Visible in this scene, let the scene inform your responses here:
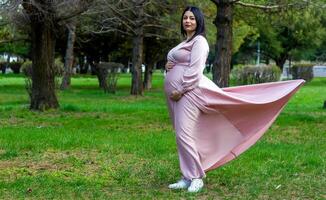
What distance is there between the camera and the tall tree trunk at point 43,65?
51.0 feet

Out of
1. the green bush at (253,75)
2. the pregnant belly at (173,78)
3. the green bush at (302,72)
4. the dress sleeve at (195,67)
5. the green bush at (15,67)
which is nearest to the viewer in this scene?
the dress sleeve at (195,67)

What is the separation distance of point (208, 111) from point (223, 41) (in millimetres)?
8771

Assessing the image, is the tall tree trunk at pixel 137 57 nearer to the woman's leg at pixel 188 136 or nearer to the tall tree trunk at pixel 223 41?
the tall tree trunk at pixel 223 41

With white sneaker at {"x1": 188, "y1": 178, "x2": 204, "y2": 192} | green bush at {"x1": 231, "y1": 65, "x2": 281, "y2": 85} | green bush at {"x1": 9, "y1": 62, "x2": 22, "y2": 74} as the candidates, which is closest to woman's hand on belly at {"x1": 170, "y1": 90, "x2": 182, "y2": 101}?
white sneaker at {"x1": 188, "y1": 178, "x2": 204, "y2": 192}

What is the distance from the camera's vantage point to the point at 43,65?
15.6 meters

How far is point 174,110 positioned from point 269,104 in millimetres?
1005

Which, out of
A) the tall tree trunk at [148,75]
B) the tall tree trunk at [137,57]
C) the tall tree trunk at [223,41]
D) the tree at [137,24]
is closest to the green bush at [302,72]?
the tall tree trunk at [148,75]

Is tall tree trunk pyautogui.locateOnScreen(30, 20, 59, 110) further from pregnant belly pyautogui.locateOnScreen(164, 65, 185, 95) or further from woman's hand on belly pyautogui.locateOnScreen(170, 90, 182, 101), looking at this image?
woman's hand on belly pyautogui.locateOnScreen(170, 90, 182, 101)

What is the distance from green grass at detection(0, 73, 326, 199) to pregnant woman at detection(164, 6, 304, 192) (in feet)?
1.16

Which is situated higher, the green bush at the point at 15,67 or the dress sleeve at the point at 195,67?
the dress sleeve at the point at 195,67

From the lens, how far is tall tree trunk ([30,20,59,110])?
15539 millimetres

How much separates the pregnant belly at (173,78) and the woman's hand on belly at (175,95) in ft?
0.14

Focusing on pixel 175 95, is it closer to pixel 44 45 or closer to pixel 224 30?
pixel 224 30

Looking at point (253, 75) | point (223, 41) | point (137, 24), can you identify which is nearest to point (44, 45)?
point (223, 41)
